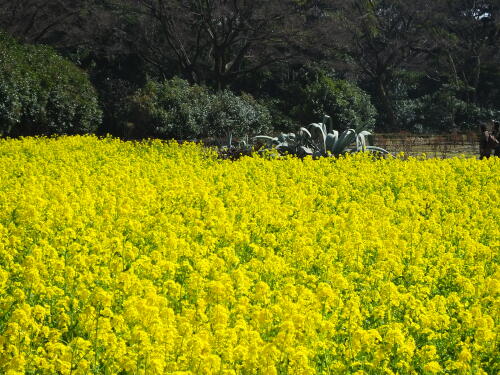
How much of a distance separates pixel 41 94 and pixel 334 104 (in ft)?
38.9

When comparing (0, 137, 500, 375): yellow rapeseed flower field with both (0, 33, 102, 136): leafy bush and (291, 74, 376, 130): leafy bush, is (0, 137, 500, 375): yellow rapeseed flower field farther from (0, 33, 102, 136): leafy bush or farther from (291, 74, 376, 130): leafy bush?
(291, 74, 376, 130): leafy bush

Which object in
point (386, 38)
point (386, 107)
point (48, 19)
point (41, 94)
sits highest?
point (386, 38)

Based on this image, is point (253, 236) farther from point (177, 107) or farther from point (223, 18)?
point (223, 18)

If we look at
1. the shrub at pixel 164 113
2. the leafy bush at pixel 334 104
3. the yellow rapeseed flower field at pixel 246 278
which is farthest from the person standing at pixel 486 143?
the leafy bush at pixel 334 104

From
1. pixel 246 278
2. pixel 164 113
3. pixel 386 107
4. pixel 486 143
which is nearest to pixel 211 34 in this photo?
pixel 164 113

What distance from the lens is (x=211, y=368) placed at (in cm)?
348

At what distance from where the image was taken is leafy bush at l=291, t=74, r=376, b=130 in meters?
28.0

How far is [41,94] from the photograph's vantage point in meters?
19.8

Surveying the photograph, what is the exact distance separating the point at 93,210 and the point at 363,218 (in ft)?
8.95

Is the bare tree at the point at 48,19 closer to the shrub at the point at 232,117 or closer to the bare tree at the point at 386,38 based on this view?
the shrub at the point at 232,117

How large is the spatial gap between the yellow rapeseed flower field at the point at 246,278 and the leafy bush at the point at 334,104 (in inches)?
670

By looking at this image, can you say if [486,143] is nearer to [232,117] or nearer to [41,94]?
[232,117]

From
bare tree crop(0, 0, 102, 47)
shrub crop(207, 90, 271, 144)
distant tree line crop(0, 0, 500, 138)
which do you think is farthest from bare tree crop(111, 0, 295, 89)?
shrub crop(207, 90, 271, 144)

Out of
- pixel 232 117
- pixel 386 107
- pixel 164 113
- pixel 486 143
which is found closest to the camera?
pixel 486 143
